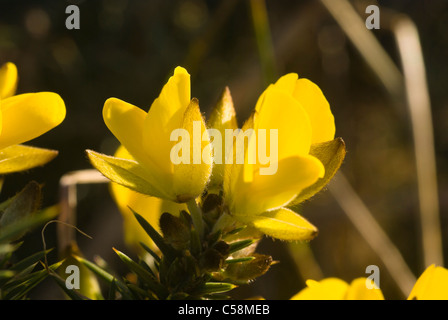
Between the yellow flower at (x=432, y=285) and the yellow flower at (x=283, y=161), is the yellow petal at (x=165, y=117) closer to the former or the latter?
the yellow flower at (x=283, y=161)

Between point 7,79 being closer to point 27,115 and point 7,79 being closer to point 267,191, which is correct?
point 27,115

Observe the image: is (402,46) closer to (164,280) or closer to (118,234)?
(118,234)

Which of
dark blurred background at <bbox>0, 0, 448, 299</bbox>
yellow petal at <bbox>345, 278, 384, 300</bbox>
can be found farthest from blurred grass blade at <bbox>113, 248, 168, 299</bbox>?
dark blurred background at <bbox>0, 0, 448, 299</bbox>

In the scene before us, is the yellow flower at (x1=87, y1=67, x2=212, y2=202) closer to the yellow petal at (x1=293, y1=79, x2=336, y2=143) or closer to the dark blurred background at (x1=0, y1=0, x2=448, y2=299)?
the yellow petal at (x1=293, y1=79, x2=336, y2=143)

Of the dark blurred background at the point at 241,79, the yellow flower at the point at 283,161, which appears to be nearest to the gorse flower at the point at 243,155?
the yellow flower at the point at 283,161

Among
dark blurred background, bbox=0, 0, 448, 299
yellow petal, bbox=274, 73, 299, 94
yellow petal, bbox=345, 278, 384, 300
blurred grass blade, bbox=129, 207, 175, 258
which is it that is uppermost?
dark blurred background, bbox=0, 0, 448, 299

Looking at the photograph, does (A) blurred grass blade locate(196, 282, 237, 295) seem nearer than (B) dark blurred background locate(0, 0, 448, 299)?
Yes

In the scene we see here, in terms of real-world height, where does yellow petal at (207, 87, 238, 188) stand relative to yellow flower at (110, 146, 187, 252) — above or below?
above
